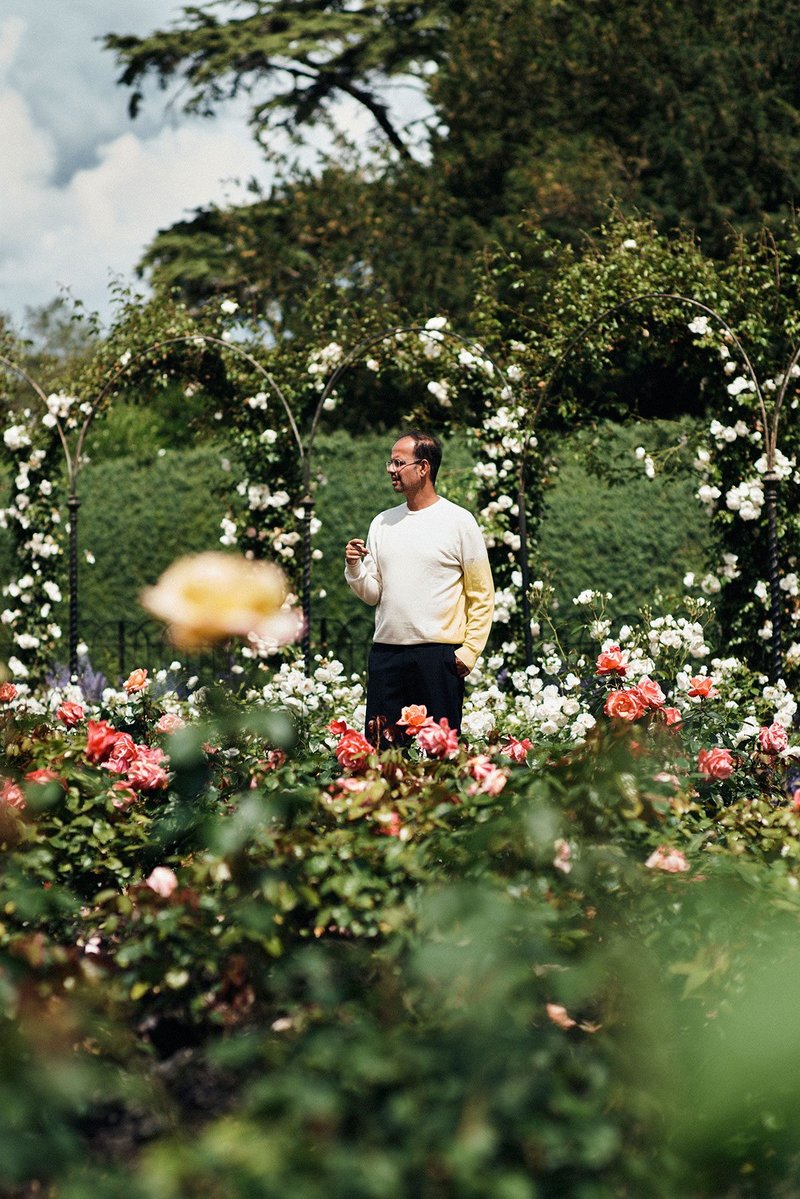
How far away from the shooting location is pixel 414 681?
12.4 feet

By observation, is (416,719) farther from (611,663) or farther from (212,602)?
(212,602)

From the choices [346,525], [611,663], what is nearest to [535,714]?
[611,663]

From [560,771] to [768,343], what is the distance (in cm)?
456

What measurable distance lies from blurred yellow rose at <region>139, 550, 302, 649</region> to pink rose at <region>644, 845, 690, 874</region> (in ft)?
3.10

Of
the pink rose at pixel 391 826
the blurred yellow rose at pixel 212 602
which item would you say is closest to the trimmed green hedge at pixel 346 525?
the pink rose at pixel 391 826

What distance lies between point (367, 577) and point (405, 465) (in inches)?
14.1

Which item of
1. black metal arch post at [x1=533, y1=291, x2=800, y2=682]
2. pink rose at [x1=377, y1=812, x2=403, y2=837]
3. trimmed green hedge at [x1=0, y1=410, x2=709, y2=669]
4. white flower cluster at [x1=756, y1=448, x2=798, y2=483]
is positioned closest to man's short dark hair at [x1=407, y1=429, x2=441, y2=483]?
pink rose at [x1=377, y1=812, x2=403, y2=837]

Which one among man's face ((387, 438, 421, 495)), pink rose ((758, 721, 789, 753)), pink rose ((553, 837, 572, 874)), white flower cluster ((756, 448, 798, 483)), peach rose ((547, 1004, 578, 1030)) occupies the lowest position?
peach rose ((547, 1004, 578, 1030))

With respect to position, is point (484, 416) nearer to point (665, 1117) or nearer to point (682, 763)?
point (682, 763)

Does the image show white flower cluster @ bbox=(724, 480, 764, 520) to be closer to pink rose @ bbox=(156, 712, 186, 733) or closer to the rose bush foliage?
the rose bush foliage

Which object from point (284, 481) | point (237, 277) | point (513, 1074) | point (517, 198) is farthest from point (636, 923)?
point (237, 277)

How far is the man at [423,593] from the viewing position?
374 centimetres

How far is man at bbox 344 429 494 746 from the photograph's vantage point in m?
3.74

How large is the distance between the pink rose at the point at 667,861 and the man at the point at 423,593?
157 cm
